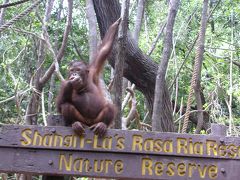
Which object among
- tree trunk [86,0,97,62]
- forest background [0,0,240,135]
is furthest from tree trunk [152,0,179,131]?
tree trunk [86,0,97,62]

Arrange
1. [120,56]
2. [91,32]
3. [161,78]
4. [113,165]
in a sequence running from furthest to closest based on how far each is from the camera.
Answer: [91,32] → [161,78] → [120,56] → [113,165]

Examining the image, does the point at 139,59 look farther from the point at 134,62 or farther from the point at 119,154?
the point at 119,154

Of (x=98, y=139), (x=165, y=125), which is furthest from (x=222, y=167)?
(x=165, y=125)

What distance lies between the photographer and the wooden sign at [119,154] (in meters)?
2.44

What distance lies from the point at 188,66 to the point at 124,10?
565 cm

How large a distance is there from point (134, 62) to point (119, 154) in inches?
78.1

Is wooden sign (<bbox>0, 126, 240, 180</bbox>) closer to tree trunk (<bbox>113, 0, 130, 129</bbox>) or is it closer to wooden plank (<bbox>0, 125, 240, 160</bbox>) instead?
wooden plank (<bbox>0, 125, 240, 160</bbox>)

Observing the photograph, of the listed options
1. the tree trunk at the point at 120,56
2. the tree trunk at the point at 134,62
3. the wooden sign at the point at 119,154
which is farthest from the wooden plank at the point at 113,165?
the tree trunk at the point at 134,62

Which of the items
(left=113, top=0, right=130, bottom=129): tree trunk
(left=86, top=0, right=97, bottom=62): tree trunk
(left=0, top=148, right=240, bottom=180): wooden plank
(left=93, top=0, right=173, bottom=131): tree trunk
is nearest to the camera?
(left=0, top=148, right=240, bottom=180): wooden plank

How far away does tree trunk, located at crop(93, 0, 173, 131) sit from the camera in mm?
Answer: 4043

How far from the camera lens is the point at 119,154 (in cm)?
246

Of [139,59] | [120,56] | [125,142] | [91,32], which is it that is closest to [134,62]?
[139,59]

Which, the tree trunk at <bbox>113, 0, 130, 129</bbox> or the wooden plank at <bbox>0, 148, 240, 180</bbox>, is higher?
the tree trunk at <bbox>113, 0, 130, 129</bbox>

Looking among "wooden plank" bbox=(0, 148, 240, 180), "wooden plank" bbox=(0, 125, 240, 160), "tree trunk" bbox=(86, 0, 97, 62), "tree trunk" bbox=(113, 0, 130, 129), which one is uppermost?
"tree trunk" bbox=(86, 0, 97, 62)
